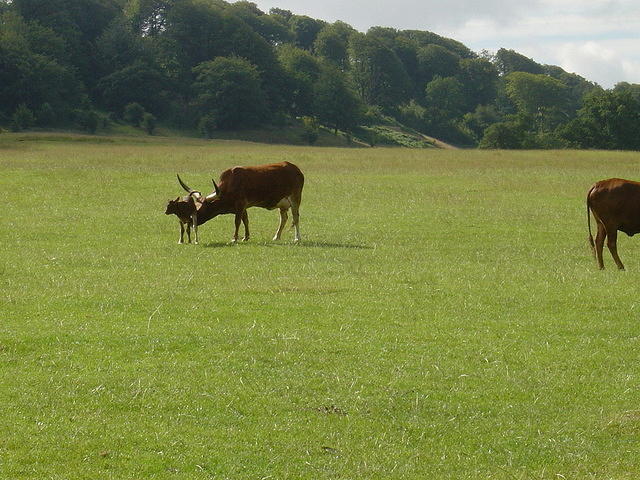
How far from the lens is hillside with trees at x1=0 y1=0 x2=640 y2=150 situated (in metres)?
84.9

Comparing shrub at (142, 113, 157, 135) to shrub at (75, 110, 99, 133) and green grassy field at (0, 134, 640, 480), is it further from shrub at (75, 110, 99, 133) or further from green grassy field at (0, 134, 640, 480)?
green grassy field at (0, 134, 640, 480)

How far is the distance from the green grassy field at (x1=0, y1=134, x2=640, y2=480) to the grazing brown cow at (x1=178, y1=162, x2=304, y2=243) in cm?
75

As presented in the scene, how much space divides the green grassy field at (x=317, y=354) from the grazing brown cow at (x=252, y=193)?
0.75 metres

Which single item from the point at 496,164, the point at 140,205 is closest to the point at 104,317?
the point at 140,205

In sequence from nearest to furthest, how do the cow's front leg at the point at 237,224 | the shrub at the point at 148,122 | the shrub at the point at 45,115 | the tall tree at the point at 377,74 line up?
the cow's front leg at the point at 237,224 → the shrub at the point at 45,115 → the shrub at the point at 148,122 → the tall tree at the point at 377,74

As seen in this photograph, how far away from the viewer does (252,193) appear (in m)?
21.6

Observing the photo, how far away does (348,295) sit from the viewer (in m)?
14.4

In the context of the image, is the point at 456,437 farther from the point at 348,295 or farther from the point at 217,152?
the point at 217,152

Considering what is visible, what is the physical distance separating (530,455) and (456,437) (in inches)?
26.4

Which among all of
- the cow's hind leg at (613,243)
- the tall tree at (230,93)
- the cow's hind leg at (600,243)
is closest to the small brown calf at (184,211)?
the cow's hind leg at (600,243)

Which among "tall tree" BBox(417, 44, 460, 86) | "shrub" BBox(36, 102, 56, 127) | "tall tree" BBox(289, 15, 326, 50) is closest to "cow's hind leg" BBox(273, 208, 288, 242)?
"shrub" BBox(36, 102, 56, 127)

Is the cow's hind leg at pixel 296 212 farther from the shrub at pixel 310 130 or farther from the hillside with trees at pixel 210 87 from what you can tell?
the shrub at pixel 310 130

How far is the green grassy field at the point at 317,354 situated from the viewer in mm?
7969

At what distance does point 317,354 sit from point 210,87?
89.5 metres
